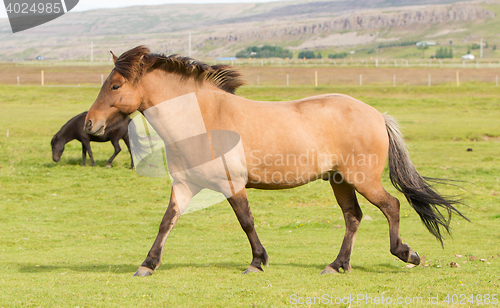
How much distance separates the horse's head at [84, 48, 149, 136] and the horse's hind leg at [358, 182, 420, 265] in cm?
320

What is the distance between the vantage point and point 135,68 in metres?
5.76

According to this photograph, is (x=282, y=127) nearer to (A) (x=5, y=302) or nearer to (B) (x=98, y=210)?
(A) (x=5, y=302)

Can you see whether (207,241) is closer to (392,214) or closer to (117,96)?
(392,214)

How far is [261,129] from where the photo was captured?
19.7 feet

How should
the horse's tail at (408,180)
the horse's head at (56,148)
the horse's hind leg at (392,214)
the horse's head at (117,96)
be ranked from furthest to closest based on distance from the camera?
the horse's head at (56,148)
the horse's tail at (408,180)
the horse's hind leg at (392,214)
the horse's head at (117,96)

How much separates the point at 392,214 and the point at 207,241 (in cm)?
433

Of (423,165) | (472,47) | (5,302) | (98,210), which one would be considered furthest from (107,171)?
(472,47)

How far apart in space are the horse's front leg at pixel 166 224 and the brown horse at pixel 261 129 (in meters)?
0.01

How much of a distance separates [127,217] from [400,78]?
160 feet

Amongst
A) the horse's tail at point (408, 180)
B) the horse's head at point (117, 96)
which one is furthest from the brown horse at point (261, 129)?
the horse's tail at point (408, 180)

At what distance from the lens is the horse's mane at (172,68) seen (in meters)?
5.75

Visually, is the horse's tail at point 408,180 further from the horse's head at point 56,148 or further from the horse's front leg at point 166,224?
the horse's head at point 56,148

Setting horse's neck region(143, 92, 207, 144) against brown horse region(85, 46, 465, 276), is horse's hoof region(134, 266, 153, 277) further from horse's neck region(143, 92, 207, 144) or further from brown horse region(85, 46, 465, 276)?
horse's neck region(143, 92, 207, 144)

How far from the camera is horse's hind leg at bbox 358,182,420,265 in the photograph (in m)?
6.27
